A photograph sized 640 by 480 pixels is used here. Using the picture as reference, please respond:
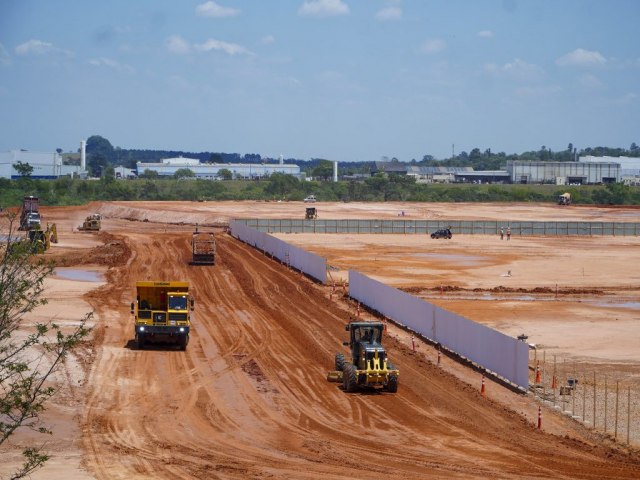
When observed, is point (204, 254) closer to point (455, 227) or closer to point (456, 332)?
point (456, 332)

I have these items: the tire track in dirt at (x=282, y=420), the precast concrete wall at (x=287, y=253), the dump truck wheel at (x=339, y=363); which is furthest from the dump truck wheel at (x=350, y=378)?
the precast concrete wall at (x=287, y=253)

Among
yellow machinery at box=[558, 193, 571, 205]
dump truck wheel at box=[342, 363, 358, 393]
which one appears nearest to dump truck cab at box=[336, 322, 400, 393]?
dump truck wheel at box=[342, 363, 358, 393]

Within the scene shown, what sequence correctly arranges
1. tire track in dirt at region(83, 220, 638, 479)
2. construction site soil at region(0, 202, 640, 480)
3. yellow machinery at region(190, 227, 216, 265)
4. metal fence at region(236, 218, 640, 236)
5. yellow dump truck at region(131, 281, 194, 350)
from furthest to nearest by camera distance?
1. metal fence at region(236, 218, 640, 236)
2. yellow machinery at region(190, 227, 216, 265)
3. yellow dump truck at region(131, 281, 194, 350)
4. construction site soil at region(0, 202, 640, 480)
5. tire track in dirt at region(83, 220, 638, 479)

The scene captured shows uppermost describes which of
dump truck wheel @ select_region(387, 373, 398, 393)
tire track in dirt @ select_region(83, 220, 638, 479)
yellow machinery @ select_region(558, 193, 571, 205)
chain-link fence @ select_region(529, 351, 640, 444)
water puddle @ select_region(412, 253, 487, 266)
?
yellow machinery @ select_region(558, 193, 571, 205)

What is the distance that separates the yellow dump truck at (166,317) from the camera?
38.5 m

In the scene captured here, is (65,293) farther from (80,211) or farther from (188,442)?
(80,211)

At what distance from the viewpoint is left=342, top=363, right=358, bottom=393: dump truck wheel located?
104ft

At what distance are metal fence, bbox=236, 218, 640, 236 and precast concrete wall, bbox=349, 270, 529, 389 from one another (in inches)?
2269

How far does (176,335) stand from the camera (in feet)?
127

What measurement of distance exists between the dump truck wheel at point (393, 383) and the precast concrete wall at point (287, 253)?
98.4ft

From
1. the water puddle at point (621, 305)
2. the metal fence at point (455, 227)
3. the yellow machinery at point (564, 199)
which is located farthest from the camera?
the yellow machinery at point (564, 199)

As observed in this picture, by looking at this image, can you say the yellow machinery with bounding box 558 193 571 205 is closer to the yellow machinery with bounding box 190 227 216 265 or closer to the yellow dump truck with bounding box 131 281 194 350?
the yellow machinery with bounding box 190 227 216 265

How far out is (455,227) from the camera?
110938 mm

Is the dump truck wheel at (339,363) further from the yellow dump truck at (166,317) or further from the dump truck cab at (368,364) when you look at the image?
the yellow dump truck at (166,317)
